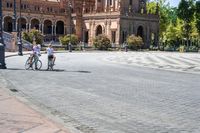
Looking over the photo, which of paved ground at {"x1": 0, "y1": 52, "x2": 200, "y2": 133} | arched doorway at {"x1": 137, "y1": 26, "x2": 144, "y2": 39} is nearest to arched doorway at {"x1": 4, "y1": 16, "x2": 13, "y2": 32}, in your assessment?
arched doorway at {"x1": 137, "y1": 26, "x2": 144, "y2": 39}

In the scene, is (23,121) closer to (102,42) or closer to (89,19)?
(102,42)

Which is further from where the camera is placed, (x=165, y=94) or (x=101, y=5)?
(x=101, y=5)

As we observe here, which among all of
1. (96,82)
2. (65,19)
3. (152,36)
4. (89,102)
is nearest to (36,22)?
(65,19)

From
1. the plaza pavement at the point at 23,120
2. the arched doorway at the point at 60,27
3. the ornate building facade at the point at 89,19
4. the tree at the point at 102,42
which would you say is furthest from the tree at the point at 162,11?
the plaza pavement at the point at 23,120

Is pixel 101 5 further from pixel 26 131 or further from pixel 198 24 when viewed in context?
pixel 26 131

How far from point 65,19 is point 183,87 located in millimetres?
70445

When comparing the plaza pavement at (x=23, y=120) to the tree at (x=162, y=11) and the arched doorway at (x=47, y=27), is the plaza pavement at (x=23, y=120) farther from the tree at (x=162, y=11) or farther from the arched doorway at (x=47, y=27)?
the tree at (x=162, y=11)

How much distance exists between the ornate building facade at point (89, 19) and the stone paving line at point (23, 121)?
2506 inches

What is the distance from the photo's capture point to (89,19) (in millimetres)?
81250

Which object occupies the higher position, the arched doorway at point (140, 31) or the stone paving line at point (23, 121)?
the arched doorway at point (140, 31)

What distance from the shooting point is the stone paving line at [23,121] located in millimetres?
7695

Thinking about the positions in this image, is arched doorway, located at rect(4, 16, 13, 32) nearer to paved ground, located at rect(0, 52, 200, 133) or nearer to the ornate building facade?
the ornate building facade

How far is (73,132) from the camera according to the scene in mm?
7820

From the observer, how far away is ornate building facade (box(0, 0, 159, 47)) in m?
75.1
